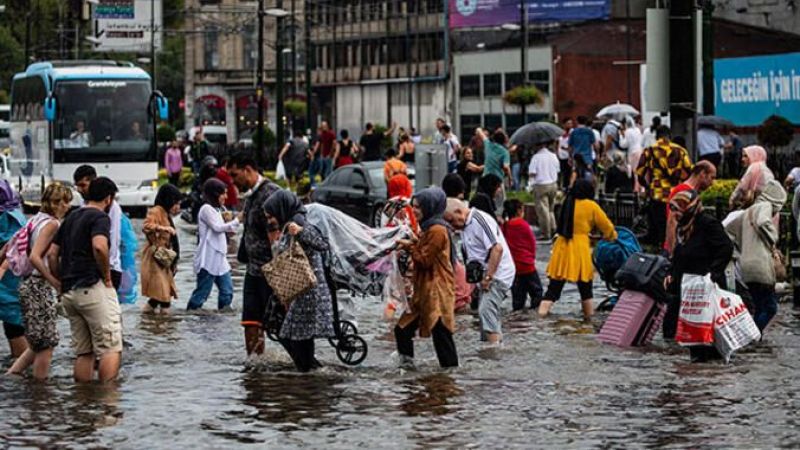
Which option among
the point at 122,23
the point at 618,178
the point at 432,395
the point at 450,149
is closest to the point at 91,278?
the point at 432,395

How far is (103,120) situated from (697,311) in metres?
29.2

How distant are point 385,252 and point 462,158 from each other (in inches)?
676

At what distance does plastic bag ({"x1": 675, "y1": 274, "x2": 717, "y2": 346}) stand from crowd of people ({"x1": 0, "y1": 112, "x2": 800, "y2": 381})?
0.37 ft

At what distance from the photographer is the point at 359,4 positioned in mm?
111750

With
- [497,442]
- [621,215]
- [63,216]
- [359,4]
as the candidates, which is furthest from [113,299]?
[359,4]

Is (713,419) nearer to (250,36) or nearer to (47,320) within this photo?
(47,320)

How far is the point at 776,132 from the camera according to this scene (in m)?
42.8

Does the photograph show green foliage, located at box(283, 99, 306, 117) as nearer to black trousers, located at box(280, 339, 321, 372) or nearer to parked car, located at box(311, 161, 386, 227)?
parked car, located at box(311, 161, 386, 227)

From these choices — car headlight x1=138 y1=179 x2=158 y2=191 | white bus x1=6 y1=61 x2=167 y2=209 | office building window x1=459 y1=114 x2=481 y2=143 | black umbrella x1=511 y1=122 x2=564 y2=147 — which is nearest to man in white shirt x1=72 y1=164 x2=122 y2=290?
black umbrella x1=511 y1=122 x2=564 y2=147

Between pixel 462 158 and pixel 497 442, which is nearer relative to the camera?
pixel 497 442

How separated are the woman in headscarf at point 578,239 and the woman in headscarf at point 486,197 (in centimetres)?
75

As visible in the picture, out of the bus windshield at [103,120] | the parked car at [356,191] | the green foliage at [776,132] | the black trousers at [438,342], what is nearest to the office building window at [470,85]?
A: the green foliage at [776,132]

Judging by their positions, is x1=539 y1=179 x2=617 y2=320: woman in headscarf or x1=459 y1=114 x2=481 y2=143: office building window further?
x1=459 y1=114 x2=481 y2=143: office building window

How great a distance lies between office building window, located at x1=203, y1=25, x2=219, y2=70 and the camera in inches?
4882
